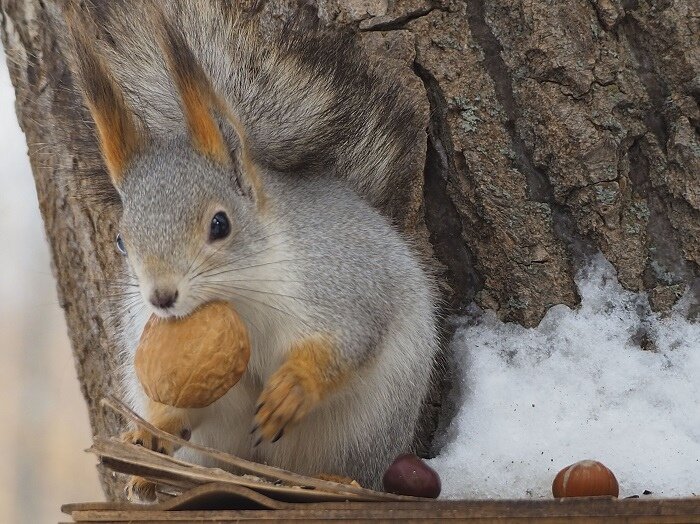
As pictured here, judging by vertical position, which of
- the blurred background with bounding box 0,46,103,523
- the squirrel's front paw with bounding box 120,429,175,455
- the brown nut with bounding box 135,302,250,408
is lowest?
the blurred background with bounding box 0,46,103,523

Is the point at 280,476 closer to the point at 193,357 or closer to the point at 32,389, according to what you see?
the point at 193,357

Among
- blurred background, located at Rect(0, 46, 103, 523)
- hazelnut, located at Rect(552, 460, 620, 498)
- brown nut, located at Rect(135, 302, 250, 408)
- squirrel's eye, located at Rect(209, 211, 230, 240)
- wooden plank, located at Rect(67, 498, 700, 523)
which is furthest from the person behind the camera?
blurred background, located at Rect(0, 46, 103, 523)

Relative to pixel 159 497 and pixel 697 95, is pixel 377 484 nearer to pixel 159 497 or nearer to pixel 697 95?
pixel 159 497

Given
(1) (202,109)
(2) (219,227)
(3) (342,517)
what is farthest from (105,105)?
(3) (342,517)

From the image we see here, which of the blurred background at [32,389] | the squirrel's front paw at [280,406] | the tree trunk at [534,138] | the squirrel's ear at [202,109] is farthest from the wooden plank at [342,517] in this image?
the blurred background at [32,389]

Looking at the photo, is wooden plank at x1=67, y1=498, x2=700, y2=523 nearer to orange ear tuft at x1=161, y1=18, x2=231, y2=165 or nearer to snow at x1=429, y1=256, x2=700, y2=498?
snow at x1=429, y1=256, x2=700, y2=498

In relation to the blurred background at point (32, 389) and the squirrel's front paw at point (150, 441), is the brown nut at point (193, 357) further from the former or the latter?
the blurred background at point (32, 389)

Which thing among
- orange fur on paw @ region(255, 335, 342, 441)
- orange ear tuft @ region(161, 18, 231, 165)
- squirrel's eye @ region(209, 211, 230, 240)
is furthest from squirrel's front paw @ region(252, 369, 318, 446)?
orange ear tuft @ region(161, 18, 231, 165)
